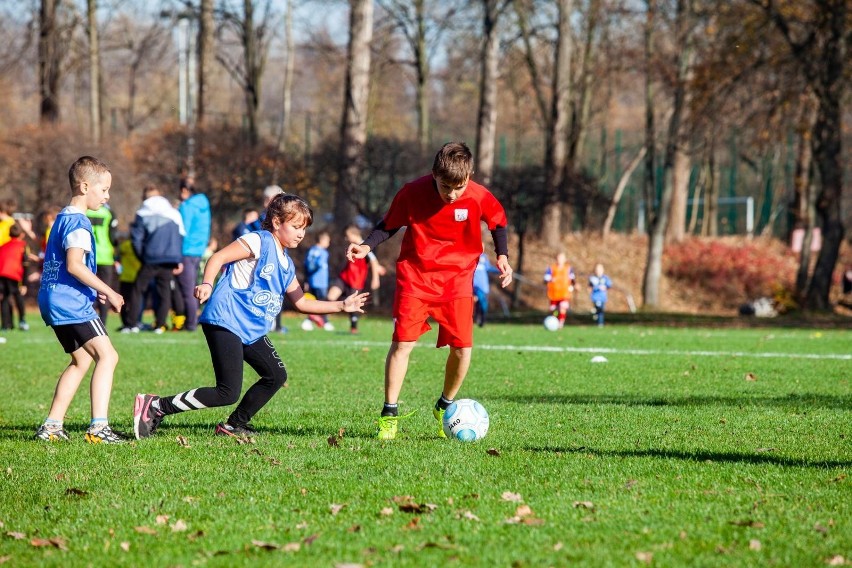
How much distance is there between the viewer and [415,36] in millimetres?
36656

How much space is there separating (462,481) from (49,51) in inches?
1167

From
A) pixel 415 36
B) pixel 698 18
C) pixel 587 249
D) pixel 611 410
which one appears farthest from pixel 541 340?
pixel 415 36

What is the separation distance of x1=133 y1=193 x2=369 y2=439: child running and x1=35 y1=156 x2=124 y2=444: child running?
261mm

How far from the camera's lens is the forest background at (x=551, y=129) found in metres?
24.8

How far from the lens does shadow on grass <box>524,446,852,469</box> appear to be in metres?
5.75

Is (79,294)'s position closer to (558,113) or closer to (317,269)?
(317,269)

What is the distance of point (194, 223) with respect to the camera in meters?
15.8

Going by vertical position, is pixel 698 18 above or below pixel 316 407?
above

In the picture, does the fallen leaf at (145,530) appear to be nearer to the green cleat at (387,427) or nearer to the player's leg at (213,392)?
the player's leg at (213,392)

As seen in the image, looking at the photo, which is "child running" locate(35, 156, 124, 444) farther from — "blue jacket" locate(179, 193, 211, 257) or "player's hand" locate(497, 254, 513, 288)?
"blue jacket" locate(179, 193, 211, 257)

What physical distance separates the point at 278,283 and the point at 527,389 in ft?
11.2

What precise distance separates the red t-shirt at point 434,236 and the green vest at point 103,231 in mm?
9829

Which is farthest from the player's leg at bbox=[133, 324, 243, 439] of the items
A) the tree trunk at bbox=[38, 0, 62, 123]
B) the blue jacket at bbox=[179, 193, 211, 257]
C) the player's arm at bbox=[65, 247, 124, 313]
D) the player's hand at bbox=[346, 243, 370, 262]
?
the tree trunk at bbox=[38, 0, 62, 123]

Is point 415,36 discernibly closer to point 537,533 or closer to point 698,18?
point 698,18
